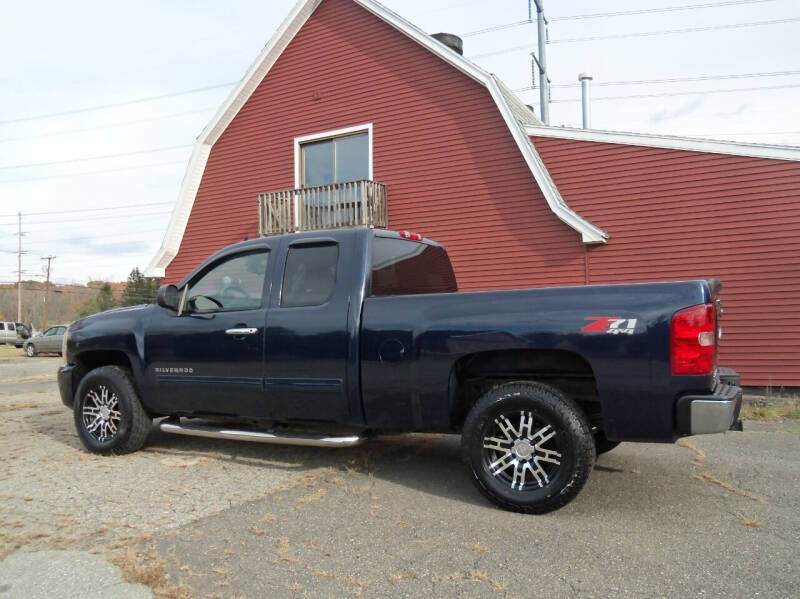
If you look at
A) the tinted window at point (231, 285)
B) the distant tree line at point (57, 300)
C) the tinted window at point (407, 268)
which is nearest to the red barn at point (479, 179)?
the tinted window at point (407, 268)

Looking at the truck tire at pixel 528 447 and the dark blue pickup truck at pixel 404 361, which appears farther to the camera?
the truck tire at pixel 528 447

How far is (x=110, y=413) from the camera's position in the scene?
5.80m

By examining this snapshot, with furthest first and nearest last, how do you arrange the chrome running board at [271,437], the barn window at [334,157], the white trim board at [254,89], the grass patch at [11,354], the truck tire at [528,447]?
1. the grass patch at [11,354]
2. the barn window at [334,157]
3. the white trim board at [254,89]
4. the chrome running board at [271,437]
5. the truck tire at [528,447]

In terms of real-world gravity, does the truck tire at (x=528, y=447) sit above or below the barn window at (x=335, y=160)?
below

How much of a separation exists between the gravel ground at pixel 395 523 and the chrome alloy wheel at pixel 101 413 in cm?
25

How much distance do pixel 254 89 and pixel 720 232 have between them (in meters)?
10.9

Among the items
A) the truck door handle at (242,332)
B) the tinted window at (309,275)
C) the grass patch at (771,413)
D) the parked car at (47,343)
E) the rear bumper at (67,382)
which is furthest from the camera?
the parked car at (47,343)

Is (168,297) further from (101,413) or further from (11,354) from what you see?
(11,354)

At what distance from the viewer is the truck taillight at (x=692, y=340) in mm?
3646

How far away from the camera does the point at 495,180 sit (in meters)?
12.2

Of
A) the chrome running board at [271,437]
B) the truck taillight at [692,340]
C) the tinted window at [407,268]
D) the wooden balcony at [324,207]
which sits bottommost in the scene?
the chrome running board at [271,437]

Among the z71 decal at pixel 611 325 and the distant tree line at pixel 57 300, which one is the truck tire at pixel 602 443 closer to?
the z71 decal at pixel 611 325

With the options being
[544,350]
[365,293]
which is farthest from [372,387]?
[544,350]

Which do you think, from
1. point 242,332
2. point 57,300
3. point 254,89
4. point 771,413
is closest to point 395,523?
point 242,332
